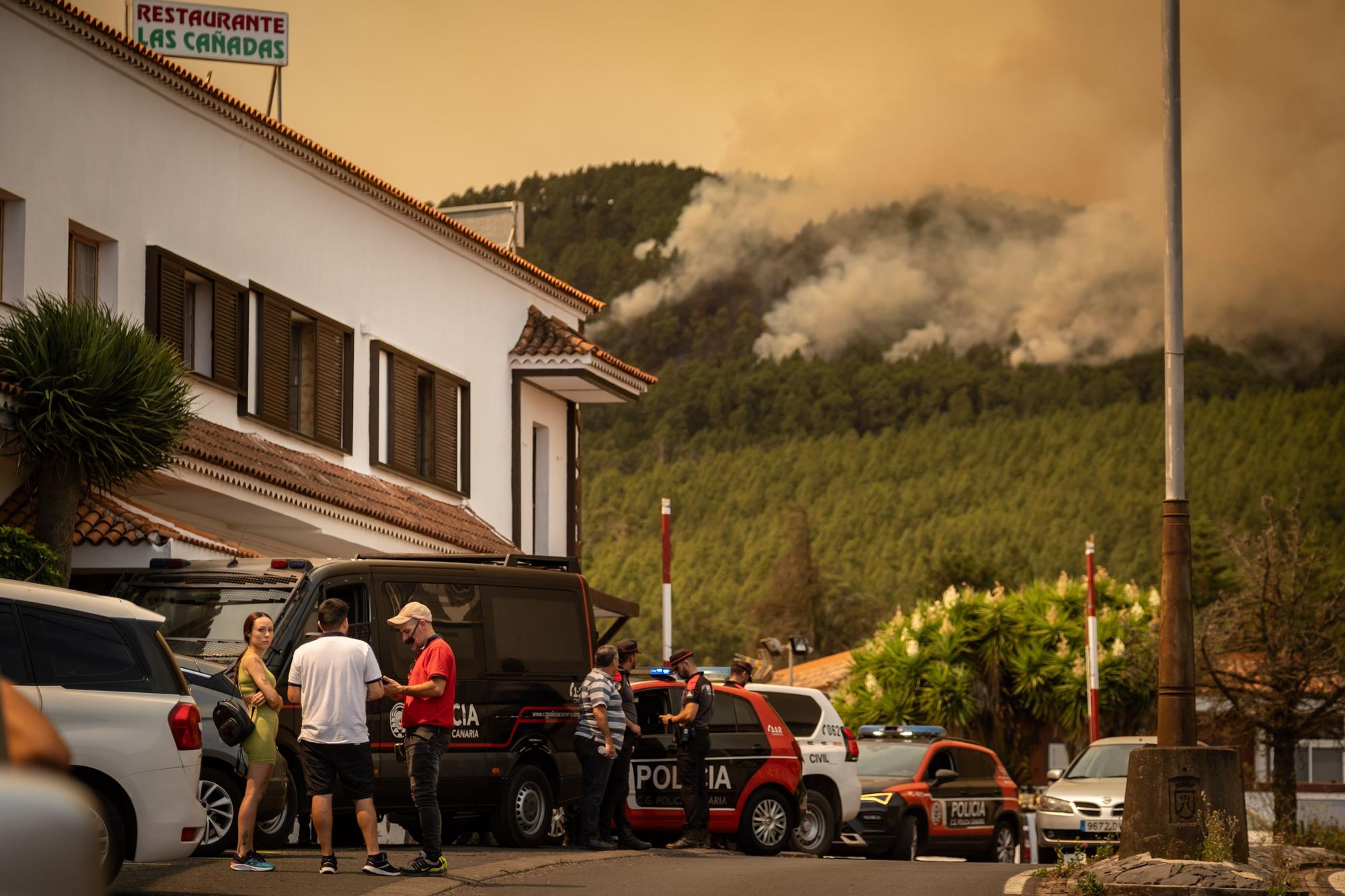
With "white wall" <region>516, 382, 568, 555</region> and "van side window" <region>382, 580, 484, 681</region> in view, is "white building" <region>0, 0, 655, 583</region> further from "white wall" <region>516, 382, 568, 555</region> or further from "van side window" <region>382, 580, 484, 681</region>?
"van side window" <region>382, 580, 484, 681</region>

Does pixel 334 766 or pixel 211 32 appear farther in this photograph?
pixel 211 32

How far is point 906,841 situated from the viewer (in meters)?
23.1

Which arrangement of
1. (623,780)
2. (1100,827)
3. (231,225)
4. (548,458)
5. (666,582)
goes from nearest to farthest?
(623,780)
(231,225)
(1100,827)
(666,582)
(548,458)

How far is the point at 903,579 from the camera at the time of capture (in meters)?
126

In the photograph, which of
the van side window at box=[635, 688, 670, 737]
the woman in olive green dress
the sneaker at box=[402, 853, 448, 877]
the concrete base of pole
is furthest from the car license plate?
the woman in olive green dress

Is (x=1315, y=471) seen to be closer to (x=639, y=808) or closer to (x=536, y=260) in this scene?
(x=536, y=260)

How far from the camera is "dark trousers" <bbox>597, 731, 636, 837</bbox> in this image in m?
17.3

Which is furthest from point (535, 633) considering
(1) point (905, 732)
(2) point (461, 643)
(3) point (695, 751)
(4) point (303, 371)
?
(4) point (303, 371)

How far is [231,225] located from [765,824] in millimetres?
10291

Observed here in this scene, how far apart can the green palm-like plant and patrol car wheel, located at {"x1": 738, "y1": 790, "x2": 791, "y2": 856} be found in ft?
22.2

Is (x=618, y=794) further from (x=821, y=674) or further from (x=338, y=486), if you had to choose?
(x=821, y=674)

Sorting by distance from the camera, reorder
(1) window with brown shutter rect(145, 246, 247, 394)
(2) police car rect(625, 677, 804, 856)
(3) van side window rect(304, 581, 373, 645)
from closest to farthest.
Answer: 1. (3) van side window rect(304, 581, 373, 645)
2. (2) police car rect(625, 677, 804, 856)
3. (1) window with brown shutter rect(145, 246, 247, 394)

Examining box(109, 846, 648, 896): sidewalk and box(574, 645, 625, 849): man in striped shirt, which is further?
box(574, 645, 625, 849): man in striped shirt

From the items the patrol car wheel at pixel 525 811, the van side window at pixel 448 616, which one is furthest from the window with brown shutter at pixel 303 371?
the patrol car wheel at pixel 525 811
